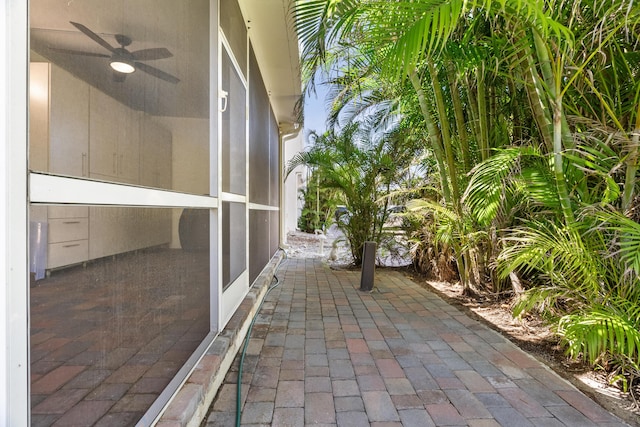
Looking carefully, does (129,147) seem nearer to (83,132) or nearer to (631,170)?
(83,132)

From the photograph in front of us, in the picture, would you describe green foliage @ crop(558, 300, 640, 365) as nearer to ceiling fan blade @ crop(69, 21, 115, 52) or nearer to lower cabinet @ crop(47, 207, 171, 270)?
lower cabinet @ crop(47, 207, 171, 270)

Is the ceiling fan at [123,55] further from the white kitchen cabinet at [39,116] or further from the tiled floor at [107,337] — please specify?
the tiled floor at [107,337]

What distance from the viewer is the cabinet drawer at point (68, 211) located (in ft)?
2.67

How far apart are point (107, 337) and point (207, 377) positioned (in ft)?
2.54

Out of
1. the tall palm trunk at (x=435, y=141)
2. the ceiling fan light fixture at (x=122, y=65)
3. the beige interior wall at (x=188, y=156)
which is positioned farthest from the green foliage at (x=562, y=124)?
the ceiling fan light fixture at (x=122, y=65)

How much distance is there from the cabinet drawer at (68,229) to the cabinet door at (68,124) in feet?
0.41

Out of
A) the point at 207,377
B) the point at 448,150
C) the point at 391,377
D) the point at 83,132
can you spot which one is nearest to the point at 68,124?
the point at 83,132

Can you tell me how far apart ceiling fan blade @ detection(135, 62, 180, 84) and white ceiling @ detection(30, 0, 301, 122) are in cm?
2

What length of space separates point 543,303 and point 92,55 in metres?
2.88

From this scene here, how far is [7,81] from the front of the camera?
69cm

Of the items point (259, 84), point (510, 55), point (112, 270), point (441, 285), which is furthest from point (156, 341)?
point (441, 285)

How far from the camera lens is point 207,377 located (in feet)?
5.44

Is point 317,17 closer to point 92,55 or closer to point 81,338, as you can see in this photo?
point 92,55

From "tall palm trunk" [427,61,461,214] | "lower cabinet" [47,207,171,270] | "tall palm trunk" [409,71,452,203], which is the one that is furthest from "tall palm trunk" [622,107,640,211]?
"lower cabinet" [47,207,171,270]
